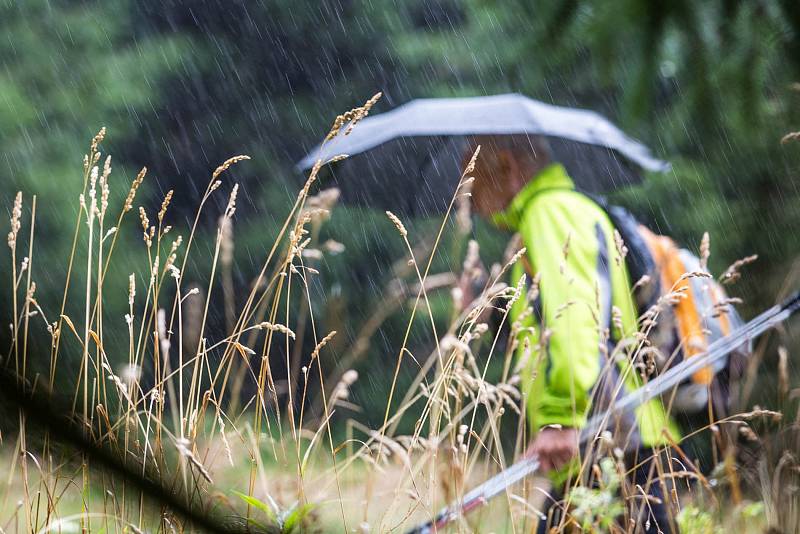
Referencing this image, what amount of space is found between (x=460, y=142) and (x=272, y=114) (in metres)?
5.42

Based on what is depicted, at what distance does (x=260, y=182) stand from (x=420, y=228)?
62.0 inches

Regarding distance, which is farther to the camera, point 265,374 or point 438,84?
point 438,84

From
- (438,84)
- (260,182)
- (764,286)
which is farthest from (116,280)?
(764,286)

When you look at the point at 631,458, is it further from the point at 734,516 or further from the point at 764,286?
the point at 764,286

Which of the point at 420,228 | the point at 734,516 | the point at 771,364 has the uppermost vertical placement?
the point at 734,516

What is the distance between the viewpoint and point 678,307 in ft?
5.91

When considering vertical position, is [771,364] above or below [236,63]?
below

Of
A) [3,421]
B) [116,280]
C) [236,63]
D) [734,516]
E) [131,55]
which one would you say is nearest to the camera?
[3,421]

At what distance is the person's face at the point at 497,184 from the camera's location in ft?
6.93

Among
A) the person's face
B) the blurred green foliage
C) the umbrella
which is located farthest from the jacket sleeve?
the blurred green foliage

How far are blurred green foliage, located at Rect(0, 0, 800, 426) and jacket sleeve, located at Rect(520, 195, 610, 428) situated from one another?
3676 millimetres

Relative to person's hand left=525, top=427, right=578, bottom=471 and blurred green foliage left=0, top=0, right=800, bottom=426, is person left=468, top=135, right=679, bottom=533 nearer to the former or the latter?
person's hand left=525, top=427, right=578, bottom=471

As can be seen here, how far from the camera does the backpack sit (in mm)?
1775

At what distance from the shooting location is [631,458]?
190 centimetres
